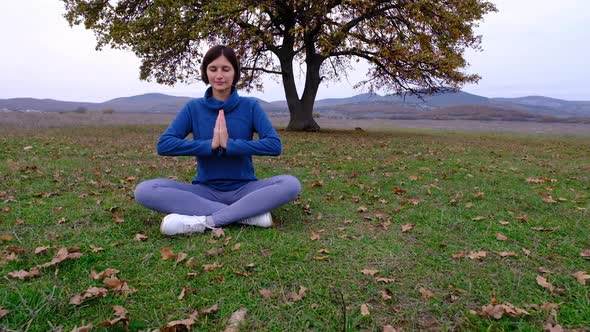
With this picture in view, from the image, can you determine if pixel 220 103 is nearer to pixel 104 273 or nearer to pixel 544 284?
pixel 104 273

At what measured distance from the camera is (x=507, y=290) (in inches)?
108

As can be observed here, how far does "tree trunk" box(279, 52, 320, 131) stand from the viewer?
1778 centimetres

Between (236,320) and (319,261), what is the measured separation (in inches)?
38.2

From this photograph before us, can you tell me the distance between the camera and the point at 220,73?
384 centimetres

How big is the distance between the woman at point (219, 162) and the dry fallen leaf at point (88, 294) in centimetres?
109

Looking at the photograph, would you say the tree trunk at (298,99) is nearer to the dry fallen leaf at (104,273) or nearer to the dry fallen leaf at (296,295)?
the dry fallen leaf at (104,273)

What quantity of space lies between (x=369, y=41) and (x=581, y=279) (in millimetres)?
13549

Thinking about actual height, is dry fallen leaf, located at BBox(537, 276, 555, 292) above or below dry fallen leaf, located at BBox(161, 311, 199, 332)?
below

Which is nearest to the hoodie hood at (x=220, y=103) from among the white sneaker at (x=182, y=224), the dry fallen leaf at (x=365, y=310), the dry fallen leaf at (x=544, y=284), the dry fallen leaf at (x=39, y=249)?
the white sneaker at (x=182, y=224)

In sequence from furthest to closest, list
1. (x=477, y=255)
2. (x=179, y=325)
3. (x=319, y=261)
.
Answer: (x=477, y=255)
(x=319, y=261)
(x=179, y=325)

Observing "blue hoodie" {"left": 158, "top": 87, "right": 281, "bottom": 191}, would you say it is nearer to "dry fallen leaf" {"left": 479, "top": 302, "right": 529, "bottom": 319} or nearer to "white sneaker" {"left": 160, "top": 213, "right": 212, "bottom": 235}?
"white sneaker" {"left": 160, "top": 213, "right": 212, "bottom": 235}

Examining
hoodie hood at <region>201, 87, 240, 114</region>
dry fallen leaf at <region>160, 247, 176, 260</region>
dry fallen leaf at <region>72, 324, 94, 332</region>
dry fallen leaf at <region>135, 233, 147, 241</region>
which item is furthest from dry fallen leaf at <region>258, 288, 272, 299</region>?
hoodie hood at <region>201, 87, 240, 114</region>

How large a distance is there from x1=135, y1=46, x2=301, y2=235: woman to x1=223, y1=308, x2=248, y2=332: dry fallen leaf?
1407 mm

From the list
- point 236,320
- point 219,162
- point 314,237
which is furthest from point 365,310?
point 219,162
